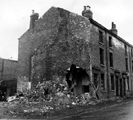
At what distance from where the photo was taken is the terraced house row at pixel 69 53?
2288 cm

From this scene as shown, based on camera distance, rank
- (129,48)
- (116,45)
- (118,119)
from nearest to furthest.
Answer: (118,119) < (116,45) < (129,48)

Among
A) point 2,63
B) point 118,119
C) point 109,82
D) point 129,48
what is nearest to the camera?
point 118,119

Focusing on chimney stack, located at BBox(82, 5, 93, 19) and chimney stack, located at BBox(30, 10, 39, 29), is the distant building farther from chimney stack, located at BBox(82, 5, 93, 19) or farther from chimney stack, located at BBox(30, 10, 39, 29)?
chimney stack, located at BBox(82, 5, 93, 19)

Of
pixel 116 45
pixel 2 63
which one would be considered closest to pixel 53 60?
pixel 116 45

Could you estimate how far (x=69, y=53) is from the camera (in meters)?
23.0

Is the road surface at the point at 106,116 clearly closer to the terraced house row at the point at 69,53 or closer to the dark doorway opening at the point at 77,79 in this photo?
the terraced house row at the point at 69,53

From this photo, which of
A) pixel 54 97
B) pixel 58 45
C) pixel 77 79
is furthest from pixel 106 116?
pixel 58 45

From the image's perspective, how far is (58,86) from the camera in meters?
21.7

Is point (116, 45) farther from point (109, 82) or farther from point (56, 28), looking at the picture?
point (56, 28)

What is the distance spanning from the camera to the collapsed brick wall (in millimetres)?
22906

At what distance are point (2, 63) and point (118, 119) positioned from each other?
29567 millimetres

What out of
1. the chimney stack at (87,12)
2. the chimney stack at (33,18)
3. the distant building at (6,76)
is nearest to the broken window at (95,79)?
the chimney stack at (87,12)

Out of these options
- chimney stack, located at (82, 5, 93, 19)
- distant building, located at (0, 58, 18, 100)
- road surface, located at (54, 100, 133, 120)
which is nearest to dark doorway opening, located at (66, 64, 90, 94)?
chimney stack, located at (82, 5, 93, 19)

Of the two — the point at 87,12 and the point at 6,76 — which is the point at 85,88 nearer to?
the point at 87,12
